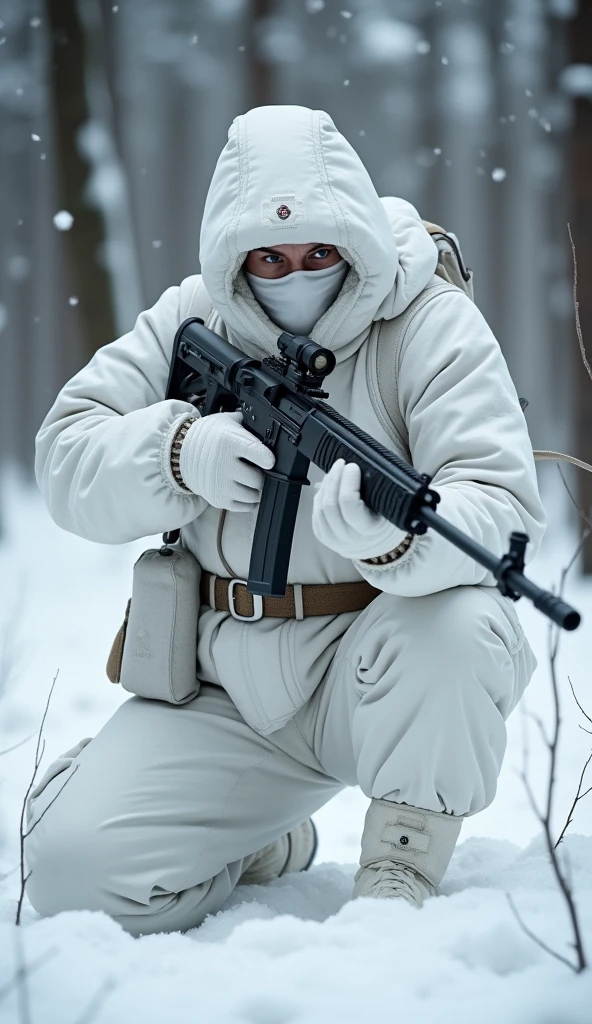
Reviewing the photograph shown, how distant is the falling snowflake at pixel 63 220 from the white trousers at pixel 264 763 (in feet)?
8.44

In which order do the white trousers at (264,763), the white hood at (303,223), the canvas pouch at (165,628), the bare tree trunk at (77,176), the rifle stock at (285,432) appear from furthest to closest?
the bare tree trunk at (77,176), the canvas pouch at (165,628), the white hood at (303,223), the white trousers at (264,763), the rifle stock at (285,432)

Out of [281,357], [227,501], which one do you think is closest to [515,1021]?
[227,501]

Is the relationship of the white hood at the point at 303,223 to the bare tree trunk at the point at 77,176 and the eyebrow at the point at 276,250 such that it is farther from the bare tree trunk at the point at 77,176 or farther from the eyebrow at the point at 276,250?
the bare tree trunk at the point at 77,176

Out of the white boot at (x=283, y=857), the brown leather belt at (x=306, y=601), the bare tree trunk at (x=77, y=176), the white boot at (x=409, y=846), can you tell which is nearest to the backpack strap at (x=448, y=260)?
the brown leather belt at (x=306, y=601)

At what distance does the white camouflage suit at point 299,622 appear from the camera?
1.11 metres

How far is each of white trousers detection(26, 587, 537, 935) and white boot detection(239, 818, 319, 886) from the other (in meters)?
0.09

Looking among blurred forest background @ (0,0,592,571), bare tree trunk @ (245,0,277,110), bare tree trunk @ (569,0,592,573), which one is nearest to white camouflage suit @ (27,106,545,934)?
bare tree trunk @ (569,0,592,573)

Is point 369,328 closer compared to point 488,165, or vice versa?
point 369,328

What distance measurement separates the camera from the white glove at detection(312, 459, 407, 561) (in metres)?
1.01

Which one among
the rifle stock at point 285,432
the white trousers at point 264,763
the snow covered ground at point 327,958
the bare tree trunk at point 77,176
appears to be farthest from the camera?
the bare tree trunk at point 77,176

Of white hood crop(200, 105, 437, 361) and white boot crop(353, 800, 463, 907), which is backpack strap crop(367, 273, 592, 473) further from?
white boot crop(353, 800, 463, 907)

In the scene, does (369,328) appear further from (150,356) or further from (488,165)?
(488,165)

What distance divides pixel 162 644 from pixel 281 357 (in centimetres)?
41

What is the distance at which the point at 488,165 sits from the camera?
363 cm
